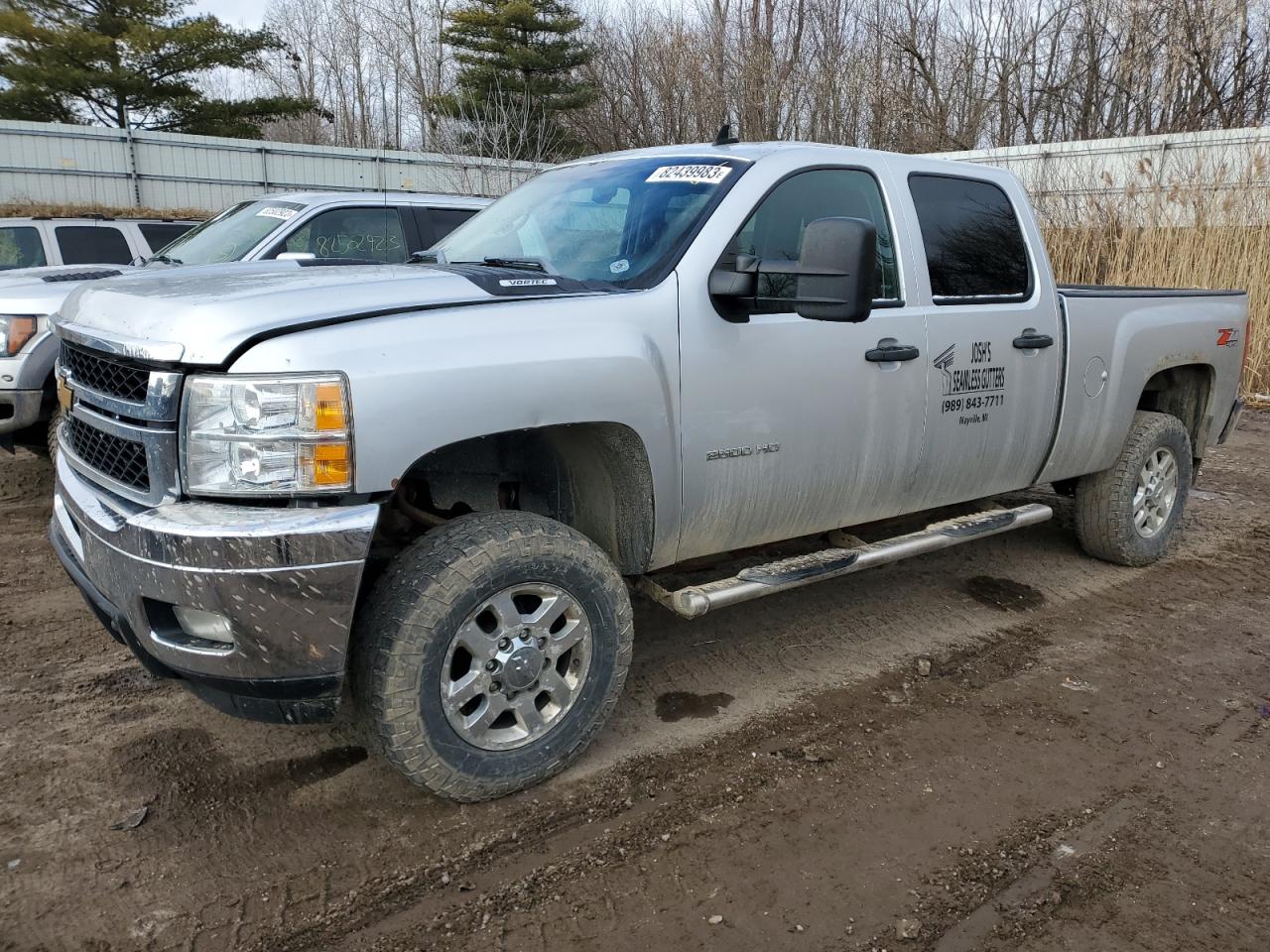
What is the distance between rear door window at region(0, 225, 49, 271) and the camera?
859 cm

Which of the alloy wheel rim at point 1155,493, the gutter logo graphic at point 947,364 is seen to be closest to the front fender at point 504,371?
the gutter logo graphic at point 947,364

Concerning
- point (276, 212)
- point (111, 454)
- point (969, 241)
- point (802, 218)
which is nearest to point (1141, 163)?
point (969, 241)

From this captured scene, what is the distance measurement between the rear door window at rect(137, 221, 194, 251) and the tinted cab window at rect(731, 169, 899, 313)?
708 cm

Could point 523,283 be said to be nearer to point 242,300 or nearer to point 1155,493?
point 242,300

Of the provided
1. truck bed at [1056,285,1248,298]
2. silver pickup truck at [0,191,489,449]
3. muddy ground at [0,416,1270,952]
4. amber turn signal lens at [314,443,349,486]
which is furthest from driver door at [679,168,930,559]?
silver pickup truck at [0,191,489,449]

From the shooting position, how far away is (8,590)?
4707mm

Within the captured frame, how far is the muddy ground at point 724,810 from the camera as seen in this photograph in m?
2.53

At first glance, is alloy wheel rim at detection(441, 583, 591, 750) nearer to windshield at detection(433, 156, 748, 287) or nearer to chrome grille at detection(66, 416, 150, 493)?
chrome grille at detection(66, 416, 150, 493)

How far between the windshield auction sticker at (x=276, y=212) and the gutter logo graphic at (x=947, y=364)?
4761 mm

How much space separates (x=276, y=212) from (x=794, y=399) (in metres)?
4.90

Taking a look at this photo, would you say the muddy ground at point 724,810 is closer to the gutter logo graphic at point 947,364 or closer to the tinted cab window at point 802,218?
the gutter logo graphic at point 947,364

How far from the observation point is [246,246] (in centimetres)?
663

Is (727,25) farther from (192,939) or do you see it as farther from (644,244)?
(192,939)

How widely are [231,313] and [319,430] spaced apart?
405mm
